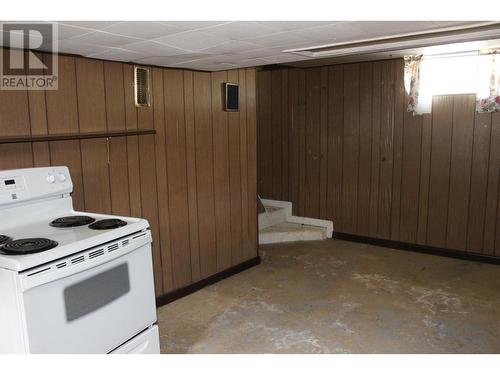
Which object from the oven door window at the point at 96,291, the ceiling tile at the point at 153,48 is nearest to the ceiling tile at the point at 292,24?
the ceiling tile at the point at 153,48

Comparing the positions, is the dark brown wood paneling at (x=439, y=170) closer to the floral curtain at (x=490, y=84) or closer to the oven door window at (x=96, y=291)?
the floral curtain at (x=490, y=84)

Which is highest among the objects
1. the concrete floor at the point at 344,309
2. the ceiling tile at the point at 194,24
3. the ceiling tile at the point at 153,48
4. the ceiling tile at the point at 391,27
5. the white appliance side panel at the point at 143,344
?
the ceiling tile at the point at 391,27

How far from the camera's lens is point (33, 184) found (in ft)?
8.04

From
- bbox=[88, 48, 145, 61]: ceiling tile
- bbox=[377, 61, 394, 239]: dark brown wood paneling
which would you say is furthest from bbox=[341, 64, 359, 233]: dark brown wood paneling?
bbox=[88, 48, 145, 61]: ceiling tile

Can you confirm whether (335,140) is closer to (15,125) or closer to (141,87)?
(141,87)

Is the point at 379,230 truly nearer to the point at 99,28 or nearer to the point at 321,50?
the point at 321,50

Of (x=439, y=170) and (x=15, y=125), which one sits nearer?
(x=15, y=125)

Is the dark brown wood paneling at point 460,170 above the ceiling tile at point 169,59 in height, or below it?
below

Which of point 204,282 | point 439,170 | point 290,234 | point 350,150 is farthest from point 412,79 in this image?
point 204,282

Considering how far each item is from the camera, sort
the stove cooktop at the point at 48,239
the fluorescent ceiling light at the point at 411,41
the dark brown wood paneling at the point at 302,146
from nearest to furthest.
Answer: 1. the stove cooktop at the point at 48,239
2. the fluorescent ceiling light at the point at 411,41
3. the dark brown wood paneling at the point at 302,146

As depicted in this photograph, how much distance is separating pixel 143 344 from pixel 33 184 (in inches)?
41.9

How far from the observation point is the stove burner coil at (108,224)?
223 centimetres

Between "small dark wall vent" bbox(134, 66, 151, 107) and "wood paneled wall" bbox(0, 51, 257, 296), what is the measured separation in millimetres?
46

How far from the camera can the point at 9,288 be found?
1.77 m
